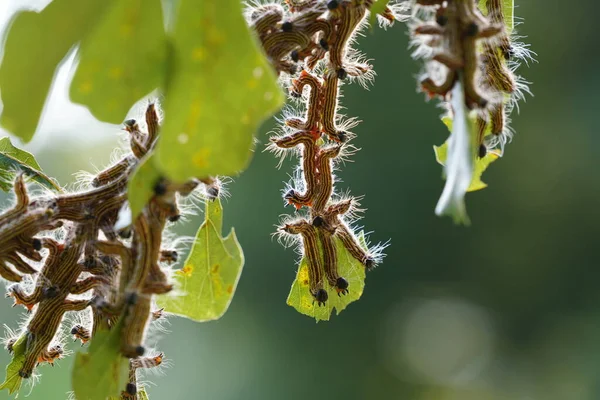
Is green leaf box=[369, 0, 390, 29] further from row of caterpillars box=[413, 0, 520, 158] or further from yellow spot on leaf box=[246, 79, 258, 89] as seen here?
yellow spot on leaf box=[246, 79, 258, 89]

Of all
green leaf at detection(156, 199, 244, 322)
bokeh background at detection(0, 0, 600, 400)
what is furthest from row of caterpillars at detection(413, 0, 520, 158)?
bokeh background at detection(0, 0, 600, 400)

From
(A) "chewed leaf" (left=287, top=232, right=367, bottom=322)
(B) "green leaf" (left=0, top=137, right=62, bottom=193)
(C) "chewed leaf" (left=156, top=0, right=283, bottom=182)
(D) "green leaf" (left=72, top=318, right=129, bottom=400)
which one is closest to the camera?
(C) "chewed leaf" (left=156, top=0, right=283, bottom=182)

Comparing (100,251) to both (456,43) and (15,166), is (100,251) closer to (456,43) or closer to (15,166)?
(15,166)

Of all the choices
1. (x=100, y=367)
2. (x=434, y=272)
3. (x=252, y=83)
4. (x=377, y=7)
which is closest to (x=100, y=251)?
(x=100, y=367)

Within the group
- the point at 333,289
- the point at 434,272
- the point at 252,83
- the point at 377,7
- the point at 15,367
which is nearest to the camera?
the point at 252,83

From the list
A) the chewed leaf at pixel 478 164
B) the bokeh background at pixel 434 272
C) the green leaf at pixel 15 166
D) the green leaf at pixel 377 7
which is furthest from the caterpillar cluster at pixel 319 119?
the bokeh background at pixel 434 272

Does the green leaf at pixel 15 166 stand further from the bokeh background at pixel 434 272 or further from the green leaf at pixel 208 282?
the bokeh background at pixel 434 272
